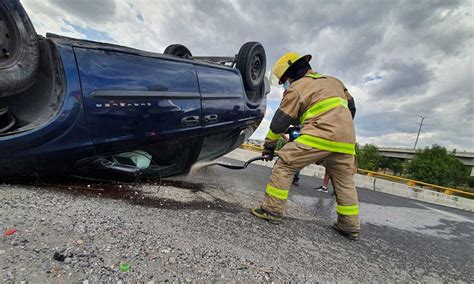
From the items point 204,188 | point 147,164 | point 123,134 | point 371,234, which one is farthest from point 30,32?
point 371,234

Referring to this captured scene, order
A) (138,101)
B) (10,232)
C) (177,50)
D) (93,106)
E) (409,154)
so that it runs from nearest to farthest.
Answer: (10,232)
(93,106)
(138,101)
(177,50)
(409,154)

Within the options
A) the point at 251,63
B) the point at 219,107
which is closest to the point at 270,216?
the point at 219,107

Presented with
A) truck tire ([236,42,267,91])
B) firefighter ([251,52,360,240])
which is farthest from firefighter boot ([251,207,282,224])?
truck tire ([236,42,267,91])

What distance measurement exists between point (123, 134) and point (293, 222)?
168 cm

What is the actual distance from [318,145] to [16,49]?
2.33 m

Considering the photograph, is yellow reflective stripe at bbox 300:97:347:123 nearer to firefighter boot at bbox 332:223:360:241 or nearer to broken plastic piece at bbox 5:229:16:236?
firefighter boot at bbox 332:223:360:241

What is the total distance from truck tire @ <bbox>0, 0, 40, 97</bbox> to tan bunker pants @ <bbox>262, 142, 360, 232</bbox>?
2009mm

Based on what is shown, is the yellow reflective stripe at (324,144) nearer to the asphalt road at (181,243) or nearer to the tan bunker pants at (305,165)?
the tan bunker pants at (305,165)

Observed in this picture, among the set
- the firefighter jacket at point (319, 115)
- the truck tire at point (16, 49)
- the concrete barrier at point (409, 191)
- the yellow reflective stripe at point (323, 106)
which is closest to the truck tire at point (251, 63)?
the firefighter jacket at point (319, 115)

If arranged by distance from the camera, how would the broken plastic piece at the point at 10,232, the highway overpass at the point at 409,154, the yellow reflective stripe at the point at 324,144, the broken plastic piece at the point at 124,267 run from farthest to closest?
the highway overpass at the point at 409,154
the yellow reflective stripe at the point at 324,144
the broken plastic piece at the point at 10,232
the broken plastic piece at the point at 124,267

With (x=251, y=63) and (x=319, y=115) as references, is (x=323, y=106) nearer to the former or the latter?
(x=319, y=115)

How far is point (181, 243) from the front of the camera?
4.68ft

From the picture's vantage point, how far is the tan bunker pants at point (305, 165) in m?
2.16

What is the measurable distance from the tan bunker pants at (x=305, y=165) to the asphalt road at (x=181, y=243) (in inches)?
7.0
